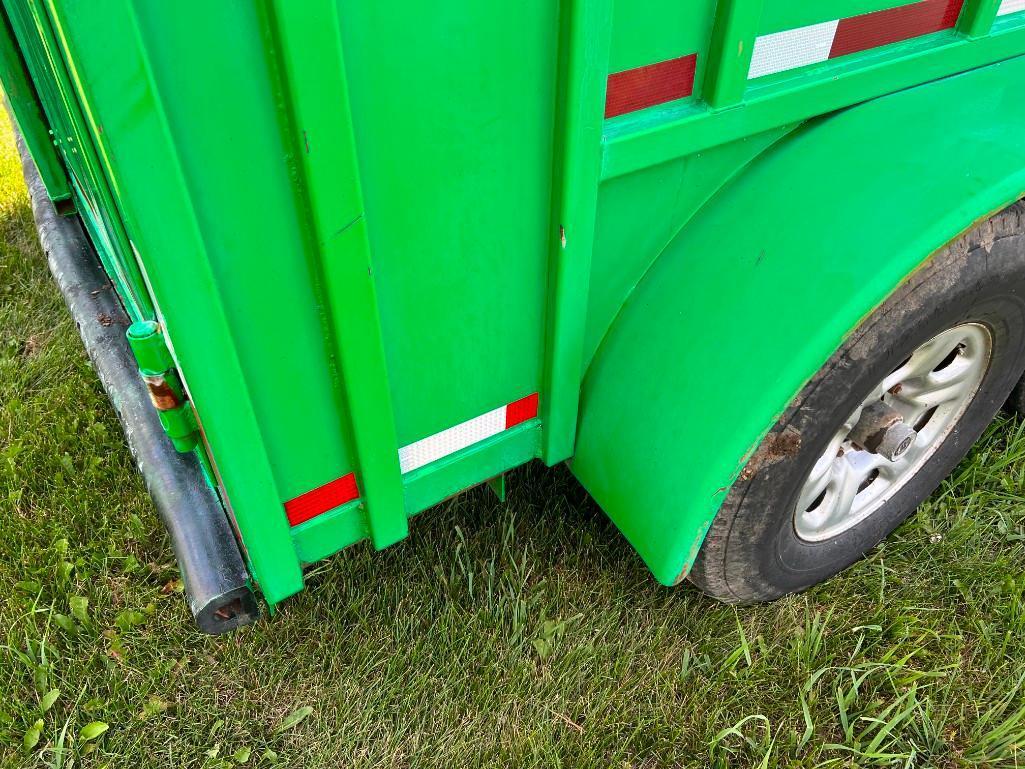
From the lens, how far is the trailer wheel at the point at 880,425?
1576mm

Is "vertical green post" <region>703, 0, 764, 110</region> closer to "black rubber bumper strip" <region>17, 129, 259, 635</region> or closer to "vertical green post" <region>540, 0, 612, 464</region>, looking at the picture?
"vertical green post" <region>540, 0, 612, 464</region>

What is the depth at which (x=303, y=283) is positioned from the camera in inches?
48.2

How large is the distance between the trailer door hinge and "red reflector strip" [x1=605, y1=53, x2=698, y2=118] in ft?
2.94

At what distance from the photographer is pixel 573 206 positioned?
1.41 metres

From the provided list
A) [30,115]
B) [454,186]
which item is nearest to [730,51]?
[454,186]

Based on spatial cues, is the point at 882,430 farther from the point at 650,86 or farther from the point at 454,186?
the point at 454,186

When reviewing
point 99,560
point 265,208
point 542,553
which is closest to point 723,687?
point 542,553

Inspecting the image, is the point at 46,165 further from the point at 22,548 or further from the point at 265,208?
the point at 265,208

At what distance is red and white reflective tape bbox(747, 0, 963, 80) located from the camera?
1.50 meters

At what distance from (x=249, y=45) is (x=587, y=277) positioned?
2.49 ft

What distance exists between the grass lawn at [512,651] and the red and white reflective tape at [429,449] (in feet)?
2.00

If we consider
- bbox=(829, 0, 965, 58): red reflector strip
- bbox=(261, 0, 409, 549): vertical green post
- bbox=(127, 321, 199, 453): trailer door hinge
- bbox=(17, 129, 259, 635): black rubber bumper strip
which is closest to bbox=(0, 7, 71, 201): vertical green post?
bbox=(17, 129, 259, 635): black rubber bumper strip

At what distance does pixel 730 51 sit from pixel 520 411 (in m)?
0.81

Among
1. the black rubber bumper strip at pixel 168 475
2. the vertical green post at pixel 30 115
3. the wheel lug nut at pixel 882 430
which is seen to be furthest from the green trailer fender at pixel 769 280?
the vertical green post at pixel 30 115
